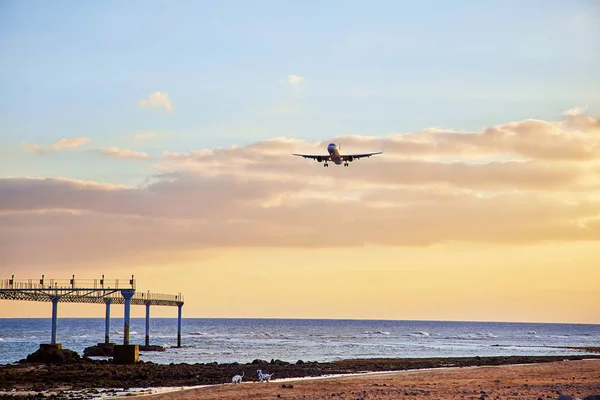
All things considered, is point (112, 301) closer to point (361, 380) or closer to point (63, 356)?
point (63, 356)

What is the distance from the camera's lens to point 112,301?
92.3 m

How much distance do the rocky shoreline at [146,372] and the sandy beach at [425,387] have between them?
533 centimetres

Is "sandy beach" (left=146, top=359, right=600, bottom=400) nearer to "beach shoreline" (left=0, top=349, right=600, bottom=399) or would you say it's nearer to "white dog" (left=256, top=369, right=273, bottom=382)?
"white dog" (left=256, top=369, right=273, bottom=382)

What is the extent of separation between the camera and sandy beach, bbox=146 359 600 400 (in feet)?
122

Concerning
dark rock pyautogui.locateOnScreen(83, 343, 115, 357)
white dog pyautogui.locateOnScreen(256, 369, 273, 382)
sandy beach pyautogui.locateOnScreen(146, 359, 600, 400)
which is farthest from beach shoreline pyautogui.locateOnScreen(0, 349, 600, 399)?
dark rock pyautogui.locateOnScreen(83, 343, 115, 357)

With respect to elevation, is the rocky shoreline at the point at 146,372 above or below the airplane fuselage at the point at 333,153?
below

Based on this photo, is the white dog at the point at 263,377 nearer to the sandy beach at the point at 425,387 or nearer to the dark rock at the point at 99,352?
the sandy beach at the point at 425,387

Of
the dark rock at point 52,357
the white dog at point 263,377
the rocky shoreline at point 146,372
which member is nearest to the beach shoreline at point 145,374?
the rocky shoreline at point 146,372

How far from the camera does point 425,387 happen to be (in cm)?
4134

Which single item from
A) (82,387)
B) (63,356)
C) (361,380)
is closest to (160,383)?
(82,387)

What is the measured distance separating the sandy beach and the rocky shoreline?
533cm

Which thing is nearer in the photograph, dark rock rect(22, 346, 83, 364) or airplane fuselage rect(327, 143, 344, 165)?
dark rock rect(22, 346, 83, 364)

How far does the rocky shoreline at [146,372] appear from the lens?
154 ft

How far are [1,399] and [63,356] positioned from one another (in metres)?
26.7
